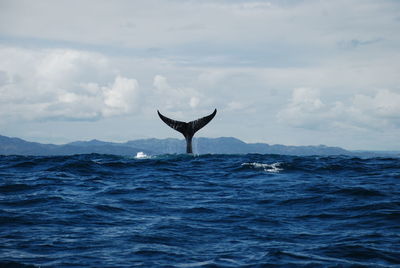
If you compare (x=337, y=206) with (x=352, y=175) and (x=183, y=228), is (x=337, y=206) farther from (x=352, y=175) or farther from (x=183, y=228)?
(x=352, y=175)

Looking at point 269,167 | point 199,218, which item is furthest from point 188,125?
point 199,218

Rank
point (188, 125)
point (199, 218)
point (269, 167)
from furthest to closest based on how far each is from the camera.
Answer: point (188, 125), point (269, 167), point (199, 218)

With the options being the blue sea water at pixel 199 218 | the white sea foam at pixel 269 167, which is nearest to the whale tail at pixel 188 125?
the white sea foam at pixel 269 167

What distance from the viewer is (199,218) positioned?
11609 mm

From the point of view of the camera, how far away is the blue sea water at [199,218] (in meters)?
8.32

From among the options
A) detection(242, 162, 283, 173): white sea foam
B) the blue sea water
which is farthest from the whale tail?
the blue sea water

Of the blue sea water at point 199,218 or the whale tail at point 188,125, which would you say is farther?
the whale tail at point 188,125

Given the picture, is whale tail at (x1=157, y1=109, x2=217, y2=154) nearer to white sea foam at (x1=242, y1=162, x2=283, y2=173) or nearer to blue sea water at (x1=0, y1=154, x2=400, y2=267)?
white sea foam at (x1=242, y1=162, x2=283, y2=173)

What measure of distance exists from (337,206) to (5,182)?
37.2 ft

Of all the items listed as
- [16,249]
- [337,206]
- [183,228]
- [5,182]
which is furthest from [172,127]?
[16,249]

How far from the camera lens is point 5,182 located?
16.6m

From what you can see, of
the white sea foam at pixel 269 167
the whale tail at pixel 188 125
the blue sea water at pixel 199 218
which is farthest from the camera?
the whale tail at pixel 188 125

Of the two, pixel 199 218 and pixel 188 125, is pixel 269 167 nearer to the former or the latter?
pixel 188 125

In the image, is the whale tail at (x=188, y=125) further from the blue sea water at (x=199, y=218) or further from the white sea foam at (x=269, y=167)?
the blue sea water at (x=199, y=218)
